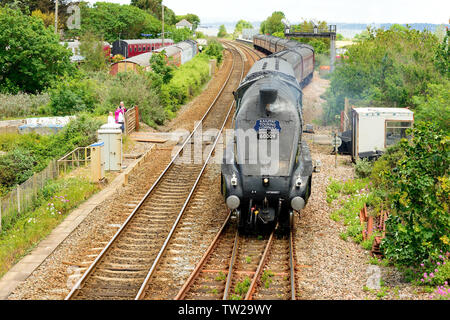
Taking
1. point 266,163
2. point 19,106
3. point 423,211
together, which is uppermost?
point 19,106

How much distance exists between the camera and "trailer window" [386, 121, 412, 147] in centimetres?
2092

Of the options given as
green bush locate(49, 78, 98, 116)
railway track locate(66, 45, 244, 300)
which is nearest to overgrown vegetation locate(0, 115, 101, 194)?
green bush locate(49, 78, 98, 116)

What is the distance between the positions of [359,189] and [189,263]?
7.72 m

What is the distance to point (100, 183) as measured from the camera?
58.1ft

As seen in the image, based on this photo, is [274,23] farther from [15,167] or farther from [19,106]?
[15,167]

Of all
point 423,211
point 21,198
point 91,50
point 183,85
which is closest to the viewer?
point 423,211

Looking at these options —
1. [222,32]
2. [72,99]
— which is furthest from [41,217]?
[222,32]

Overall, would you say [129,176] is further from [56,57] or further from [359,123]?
[56,57]

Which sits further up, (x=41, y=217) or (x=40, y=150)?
(x=40, y=150)

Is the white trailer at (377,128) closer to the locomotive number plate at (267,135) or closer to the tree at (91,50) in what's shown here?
the locomotive number plate at (267,135)

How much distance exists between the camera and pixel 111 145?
19.2 meters

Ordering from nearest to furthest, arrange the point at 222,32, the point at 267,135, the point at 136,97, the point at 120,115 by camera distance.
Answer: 1. the point at 267,135
2. the point at 120,115
3. the point at 136,97
4. the point at 222,32

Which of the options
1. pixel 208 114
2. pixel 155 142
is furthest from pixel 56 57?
pixel 155 142

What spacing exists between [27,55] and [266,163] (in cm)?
2812
